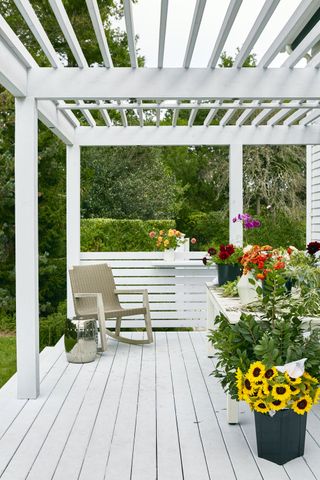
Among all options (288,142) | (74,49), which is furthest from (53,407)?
(288,142)

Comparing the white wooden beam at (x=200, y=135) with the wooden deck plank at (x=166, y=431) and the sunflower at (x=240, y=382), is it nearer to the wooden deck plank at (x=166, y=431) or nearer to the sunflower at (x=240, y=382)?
the wooden deck plank at (x=166, y=431)

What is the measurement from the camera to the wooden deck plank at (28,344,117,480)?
3.12 m

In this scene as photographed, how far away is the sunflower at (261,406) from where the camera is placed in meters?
3.01

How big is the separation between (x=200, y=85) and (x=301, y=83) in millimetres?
769

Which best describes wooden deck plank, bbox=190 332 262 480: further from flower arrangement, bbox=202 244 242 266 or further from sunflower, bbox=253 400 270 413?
flower arrangement, bbox=202 244 242 266

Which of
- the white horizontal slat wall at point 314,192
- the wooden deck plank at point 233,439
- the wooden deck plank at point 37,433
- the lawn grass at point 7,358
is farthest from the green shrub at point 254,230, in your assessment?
the wooden deck plank at point 37,433

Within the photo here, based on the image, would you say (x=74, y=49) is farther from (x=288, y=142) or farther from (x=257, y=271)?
(x=288, y=142)

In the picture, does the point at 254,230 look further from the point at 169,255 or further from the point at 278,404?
the point at 278,404

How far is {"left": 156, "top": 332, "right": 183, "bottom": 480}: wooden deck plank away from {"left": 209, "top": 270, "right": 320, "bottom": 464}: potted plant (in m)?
0.50

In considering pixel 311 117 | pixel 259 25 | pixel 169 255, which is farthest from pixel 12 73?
pixel 169 255

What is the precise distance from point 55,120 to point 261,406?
11.7ft

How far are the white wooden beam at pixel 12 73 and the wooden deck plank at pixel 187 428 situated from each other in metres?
2.58

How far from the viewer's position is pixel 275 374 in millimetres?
3000

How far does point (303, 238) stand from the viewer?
14.3m
